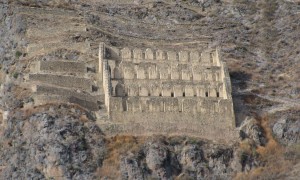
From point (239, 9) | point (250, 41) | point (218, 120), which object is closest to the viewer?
point (218, 120)

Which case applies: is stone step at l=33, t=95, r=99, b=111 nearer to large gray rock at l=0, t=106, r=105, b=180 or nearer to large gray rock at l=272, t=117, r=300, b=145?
large gray rock at l=0, t=106, r=105, b=180

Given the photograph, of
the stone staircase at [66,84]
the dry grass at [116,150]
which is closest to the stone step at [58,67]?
the stone staircase at [66,84]

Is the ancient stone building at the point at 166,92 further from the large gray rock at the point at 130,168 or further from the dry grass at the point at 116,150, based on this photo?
the large gray rock at the point at 130,168

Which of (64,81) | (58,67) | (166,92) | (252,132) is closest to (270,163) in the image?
(252,132)

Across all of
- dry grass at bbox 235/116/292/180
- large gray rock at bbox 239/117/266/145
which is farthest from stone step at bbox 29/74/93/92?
dry grass at bbox 235/116/292/180

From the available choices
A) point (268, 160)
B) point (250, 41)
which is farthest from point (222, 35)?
point (268, 160)

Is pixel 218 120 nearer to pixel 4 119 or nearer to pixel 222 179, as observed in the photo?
pixel 222 179

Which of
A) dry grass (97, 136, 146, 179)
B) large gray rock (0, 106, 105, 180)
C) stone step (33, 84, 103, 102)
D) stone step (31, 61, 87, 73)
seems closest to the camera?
large gray rock (0, 106, 105, 180)
